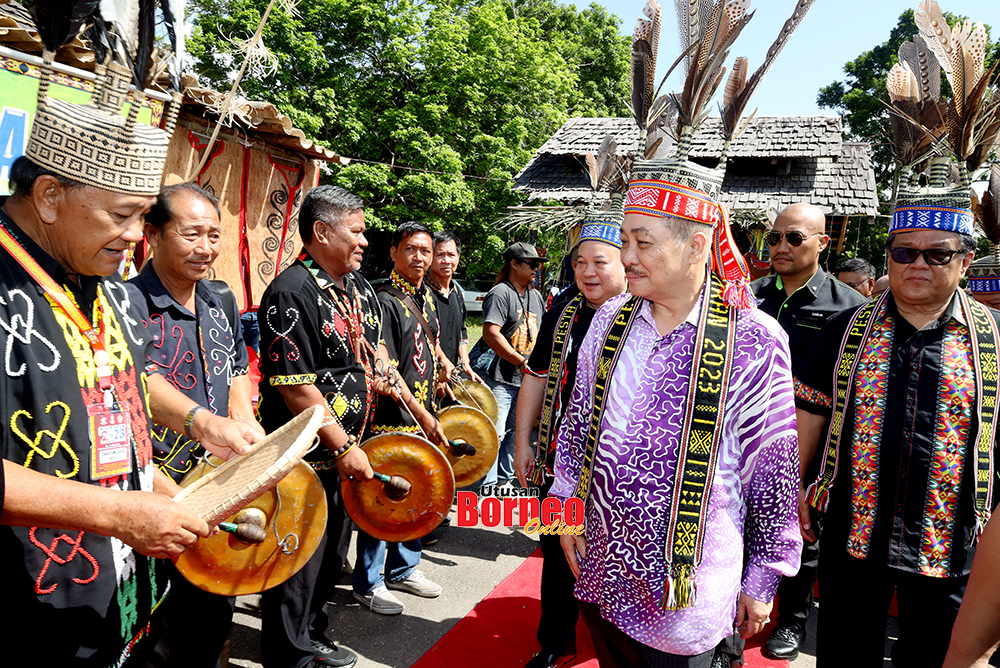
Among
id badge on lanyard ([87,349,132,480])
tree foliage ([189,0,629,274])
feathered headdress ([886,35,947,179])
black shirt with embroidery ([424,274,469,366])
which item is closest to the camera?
id badge on lanyard ([87,349,132,480])

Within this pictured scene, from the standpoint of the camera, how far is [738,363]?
1.82 meters

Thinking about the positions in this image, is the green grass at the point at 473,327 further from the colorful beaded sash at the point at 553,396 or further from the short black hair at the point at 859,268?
the colorful beaded sash at the point at 553,396

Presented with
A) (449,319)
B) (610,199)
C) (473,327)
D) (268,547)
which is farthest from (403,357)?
(473,327)

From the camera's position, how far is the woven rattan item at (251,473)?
150cm

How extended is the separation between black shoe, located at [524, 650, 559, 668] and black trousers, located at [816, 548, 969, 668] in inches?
48.3

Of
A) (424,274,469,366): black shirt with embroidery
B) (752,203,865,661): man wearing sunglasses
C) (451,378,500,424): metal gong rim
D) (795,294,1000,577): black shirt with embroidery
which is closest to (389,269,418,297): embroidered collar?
(424,274,469,366): black shirt with embroidery

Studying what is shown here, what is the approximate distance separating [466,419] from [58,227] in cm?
281

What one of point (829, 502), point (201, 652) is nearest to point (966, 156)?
point (829, 502)

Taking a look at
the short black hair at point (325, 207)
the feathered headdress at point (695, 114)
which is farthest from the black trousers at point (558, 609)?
the short black hair at point (325, 207)

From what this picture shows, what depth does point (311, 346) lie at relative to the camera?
2809mm

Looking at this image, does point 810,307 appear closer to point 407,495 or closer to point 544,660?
point 544,660

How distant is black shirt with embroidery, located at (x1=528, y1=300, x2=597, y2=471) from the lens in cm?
300

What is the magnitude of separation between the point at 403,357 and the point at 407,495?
3.50 ft

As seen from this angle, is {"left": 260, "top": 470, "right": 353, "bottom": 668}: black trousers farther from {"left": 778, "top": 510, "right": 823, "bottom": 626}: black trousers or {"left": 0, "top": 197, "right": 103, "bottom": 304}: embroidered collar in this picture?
{"left": 778, "top": 510, "right": 823, "bottom": 626}: black trousers
